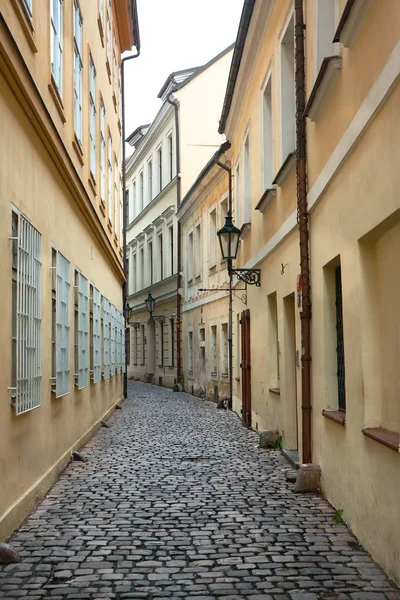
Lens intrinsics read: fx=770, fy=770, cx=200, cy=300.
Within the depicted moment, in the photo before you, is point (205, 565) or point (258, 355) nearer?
point (205, 565)

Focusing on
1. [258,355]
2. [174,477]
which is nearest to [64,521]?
[174,477]

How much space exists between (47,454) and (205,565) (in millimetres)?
3643

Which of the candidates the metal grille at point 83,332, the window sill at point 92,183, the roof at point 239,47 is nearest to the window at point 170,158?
the roof at point 239,47

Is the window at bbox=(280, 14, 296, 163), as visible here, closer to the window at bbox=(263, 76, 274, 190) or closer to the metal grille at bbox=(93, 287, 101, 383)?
the window at bbox=(263, 76, 274, 190)

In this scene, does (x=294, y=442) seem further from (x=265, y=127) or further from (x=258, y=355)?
(x=265, y=127)

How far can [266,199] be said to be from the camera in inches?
461

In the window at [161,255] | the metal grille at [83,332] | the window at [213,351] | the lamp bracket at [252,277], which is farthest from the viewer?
the window at [161,255]

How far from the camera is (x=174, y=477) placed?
9258 mm

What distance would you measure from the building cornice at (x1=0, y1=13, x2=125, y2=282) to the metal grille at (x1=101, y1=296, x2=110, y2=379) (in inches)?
188

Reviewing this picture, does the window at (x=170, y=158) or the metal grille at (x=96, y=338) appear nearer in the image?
the metal grille at (x=96, y=338)

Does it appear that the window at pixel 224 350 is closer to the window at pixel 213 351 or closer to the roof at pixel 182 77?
the window at pixel 213 351

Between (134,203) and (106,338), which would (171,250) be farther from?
(106,338)

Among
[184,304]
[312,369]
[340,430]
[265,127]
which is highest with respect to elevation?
[265,127]

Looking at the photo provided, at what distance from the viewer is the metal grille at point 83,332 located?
12000 mm
